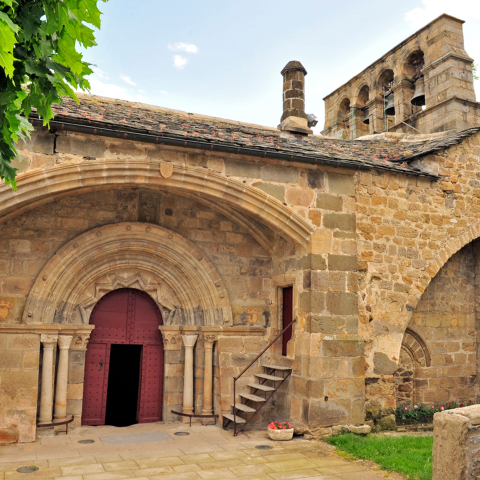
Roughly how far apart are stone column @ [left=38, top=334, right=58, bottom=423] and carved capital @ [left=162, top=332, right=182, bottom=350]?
5.64 feet

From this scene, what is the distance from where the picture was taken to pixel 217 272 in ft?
26.0

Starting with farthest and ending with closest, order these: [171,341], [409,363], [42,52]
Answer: [409,363]
[171,341]
[42,52]

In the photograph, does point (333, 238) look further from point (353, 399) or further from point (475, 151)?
point (475, 151)

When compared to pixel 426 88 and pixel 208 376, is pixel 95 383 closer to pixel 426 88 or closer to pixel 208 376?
pixel 208 376

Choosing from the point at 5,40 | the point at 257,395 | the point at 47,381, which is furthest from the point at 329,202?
the point at 5,40

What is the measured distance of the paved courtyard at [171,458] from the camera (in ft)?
17.5

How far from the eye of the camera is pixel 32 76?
2.79 meters

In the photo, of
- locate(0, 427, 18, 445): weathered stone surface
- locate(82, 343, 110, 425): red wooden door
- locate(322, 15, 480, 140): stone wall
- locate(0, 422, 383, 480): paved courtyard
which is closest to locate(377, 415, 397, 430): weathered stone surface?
locate(0, 422, 383, 480): paved courtyard

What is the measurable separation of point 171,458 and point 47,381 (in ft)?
7.03

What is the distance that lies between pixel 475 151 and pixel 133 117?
19.2ft

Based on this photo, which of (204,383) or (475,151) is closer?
(204,383)

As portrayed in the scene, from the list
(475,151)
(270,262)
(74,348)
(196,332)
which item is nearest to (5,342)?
(74,348)

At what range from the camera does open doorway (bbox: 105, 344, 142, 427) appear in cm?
802

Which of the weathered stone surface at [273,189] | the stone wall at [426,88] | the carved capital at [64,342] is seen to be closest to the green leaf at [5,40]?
the weathered stone surface at [273,189]
